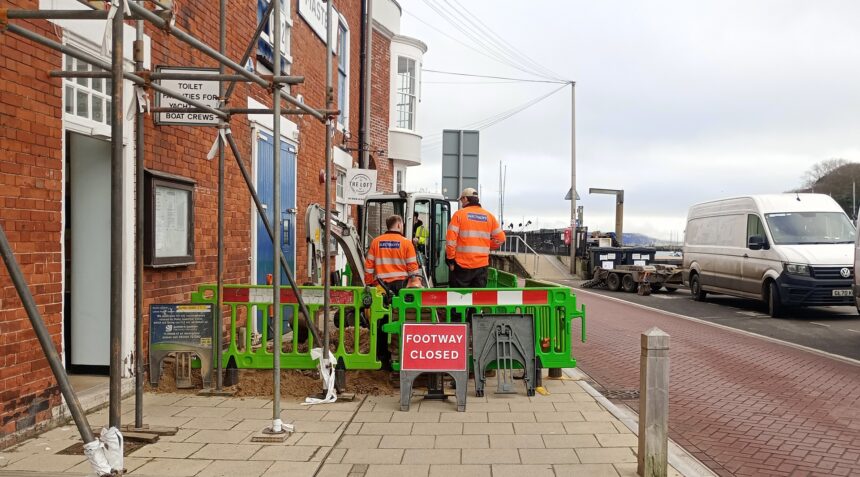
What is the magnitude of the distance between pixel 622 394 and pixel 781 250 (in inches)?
343

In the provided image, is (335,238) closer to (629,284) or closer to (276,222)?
(276,222)

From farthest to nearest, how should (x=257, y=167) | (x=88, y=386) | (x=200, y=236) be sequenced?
(x=257, y=167)
(x=200, y=236)
(x=88, y=386)

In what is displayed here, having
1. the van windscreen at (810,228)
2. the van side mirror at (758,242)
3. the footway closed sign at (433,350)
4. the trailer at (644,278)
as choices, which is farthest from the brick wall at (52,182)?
the trailer at (644,278)

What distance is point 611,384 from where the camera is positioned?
26.6 ft

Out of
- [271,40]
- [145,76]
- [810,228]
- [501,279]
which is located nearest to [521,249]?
[810,228]

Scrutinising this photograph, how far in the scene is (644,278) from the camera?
21516mm

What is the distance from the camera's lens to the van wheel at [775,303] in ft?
47.3

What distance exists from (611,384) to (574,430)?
244cm

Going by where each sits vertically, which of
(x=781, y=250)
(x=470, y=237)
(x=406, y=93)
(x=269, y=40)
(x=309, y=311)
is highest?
(x=406, y=93)

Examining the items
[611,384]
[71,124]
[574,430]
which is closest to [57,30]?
[71,124]

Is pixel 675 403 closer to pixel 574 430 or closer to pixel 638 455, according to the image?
pixel 574 430

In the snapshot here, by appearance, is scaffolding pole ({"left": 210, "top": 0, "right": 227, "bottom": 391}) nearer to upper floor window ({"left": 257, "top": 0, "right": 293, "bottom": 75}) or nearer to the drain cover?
upper floor window ({"left": 257, "top": 0, "right": 293, "bottom": 75})

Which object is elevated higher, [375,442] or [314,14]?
[314,14]

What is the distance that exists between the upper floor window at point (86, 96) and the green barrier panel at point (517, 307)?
3.30 meters
